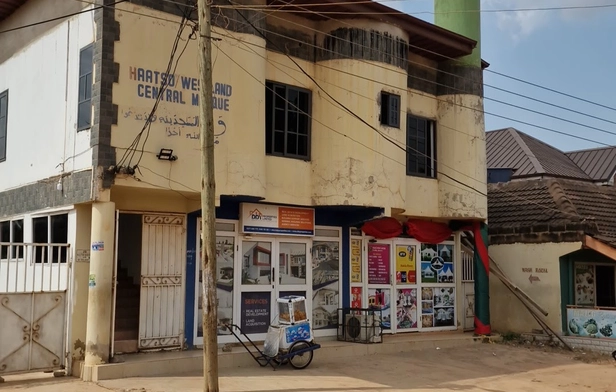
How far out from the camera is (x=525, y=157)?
97.6 feet

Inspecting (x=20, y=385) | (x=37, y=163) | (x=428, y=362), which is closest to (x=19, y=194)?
(x=37, y=163)

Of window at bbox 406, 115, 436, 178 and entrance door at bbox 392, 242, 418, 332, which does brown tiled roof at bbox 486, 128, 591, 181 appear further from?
entrance door at bbox 392, 242, 418, 332

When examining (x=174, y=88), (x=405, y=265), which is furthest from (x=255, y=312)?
(x=174, y=88)

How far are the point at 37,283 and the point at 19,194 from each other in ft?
8.23

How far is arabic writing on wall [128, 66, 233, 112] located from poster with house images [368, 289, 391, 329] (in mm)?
6511

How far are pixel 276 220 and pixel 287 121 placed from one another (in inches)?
85.8

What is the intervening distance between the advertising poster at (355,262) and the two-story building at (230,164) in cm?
4

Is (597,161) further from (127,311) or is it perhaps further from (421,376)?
(127,311)

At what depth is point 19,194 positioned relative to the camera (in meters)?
14.6

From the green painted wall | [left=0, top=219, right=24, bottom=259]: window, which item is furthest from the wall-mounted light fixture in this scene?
the green painted wall

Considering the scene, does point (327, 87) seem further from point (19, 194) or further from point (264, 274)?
point (19, 194)

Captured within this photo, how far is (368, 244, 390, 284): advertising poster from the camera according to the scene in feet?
57.4

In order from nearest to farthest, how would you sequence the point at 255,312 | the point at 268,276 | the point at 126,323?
the point at 126,323
the point at 255,312
the point at 268,276

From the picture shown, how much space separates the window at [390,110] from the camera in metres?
15.9
